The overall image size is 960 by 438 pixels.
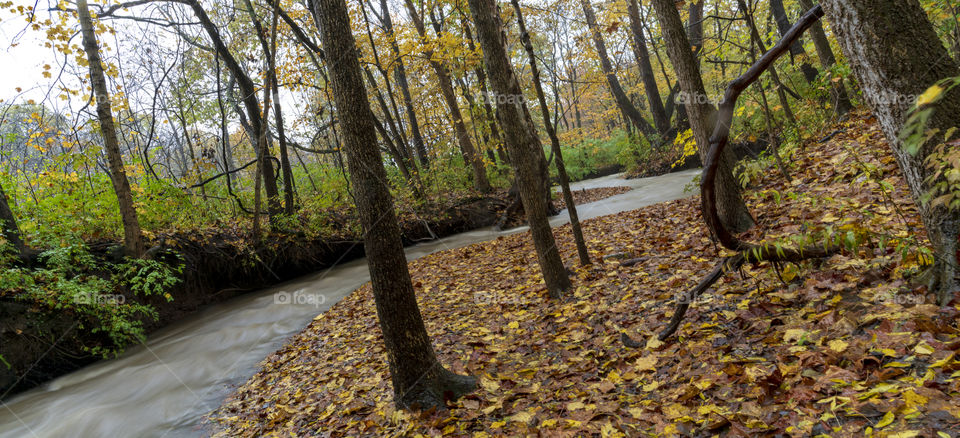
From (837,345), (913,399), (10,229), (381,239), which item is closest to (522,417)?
(381,239)

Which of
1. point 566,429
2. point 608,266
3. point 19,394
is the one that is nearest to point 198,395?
point 19,394

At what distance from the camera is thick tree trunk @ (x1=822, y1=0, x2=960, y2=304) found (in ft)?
7.68

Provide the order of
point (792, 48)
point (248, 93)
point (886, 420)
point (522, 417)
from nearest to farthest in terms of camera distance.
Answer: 1. point (886, 420)
2. point (522, 417)
3. point (792, 48)
4. point (248, 93)

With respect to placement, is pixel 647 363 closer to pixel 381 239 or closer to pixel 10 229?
pixel 381 239

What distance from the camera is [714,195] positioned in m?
2.93

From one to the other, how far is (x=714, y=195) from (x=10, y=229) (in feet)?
34.3

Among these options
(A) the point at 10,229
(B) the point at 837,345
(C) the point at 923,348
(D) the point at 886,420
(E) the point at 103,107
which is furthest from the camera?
(E) the point at 103,107

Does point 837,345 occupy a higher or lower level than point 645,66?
lower

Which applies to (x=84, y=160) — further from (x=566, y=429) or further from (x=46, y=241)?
(x=566, y=429)

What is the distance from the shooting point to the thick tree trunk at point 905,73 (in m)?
2.34

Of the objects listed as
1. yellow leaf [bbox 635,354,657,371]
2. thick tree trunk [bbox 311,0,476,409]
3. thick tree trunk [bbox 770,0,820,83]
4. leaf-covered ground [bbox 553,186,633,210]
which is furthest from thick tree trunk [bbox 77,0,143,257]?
thick tree trunk [bbox 770,0,820,83]

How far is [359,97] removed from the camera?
3.53m

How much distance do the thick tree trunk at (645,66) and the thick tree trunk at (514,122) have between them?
12390mm

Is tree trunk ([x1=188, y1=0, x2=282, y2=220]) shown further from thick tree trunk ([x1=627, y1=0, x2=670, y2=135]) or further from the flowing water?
thick tree trunk ([x1=627, y1=0, x2=670, y2=135])
